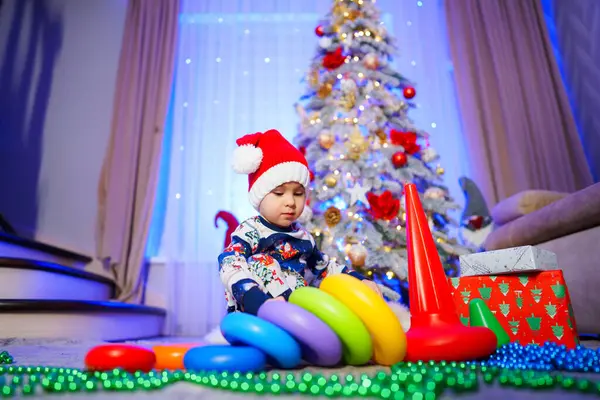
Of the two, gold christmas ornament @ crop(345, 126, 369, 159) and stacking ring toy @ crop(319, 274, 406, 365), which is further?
gold christmas ornament @ crop(345, 126, 369, 159)

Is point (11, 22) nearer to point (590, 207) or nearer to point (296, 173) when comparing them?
point (296, 173)

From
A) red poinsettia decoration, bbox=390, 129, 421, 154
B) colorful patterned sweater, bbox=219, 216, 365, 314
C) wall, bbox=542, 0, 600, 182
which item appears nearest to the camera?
colorful patterned sweater, bbox=219, 216, 365, 314

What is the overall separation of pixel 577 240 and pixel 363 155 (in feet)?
3.71

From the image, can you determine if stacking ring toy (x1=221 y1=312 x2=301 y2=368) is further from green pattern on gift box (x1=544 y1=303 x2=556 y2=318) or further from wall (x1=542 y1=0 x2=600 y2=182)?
wall (x1=542 y1=0 x2=600 y2=182)

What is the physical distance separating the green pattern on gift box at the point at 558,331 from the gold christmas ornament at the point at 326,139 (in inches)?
59.7

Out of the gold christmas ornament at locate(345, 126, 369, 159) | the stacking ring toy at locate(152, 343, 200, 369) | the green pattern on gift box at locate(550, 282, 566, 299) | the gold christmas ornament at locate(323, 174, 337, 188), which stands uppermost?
the gold christmas ornament at locate(345, 126, 369, 159)

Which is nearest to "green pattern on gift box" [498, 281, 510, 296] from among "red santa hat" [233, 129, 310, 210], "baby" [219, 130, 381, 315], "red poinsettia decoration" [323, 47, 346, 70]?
"baby" [219, 130, 381, 315]

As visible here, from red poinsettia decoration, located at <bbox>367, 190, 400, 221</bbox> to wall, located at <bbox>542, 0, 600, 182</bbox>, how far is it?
1.80 meters

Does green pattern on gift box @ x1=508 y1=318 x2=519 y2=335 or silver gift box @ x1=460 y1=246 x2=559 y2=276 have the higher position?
silver gift box @ x1=460 y1=246 x2=559 y2=276

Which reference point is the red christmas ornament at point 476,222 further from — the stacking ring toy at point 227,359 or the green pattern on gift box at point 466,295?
the stacking ring toy at point 227,359

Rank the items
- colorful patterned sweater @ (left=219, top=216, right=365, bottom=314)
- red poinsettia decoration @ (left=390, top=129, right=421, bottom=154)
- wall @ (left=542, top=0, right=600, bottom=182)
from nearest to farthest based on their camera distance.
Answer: colorful patterned sweater @ (left=219, top=216, right=365, bottom=314)
red poinsettia decoration @ (left=390, top=129, right=421, bottom=154)
wall @ (left=542, top=0, right=600, bottom=182)

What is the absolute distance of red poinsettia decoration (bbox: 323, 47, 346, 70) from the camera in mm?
2604

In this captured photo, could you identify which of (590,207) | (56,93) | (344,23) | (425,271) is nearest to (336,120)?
(344,23)

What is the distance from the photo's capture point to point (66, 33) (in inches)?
132
